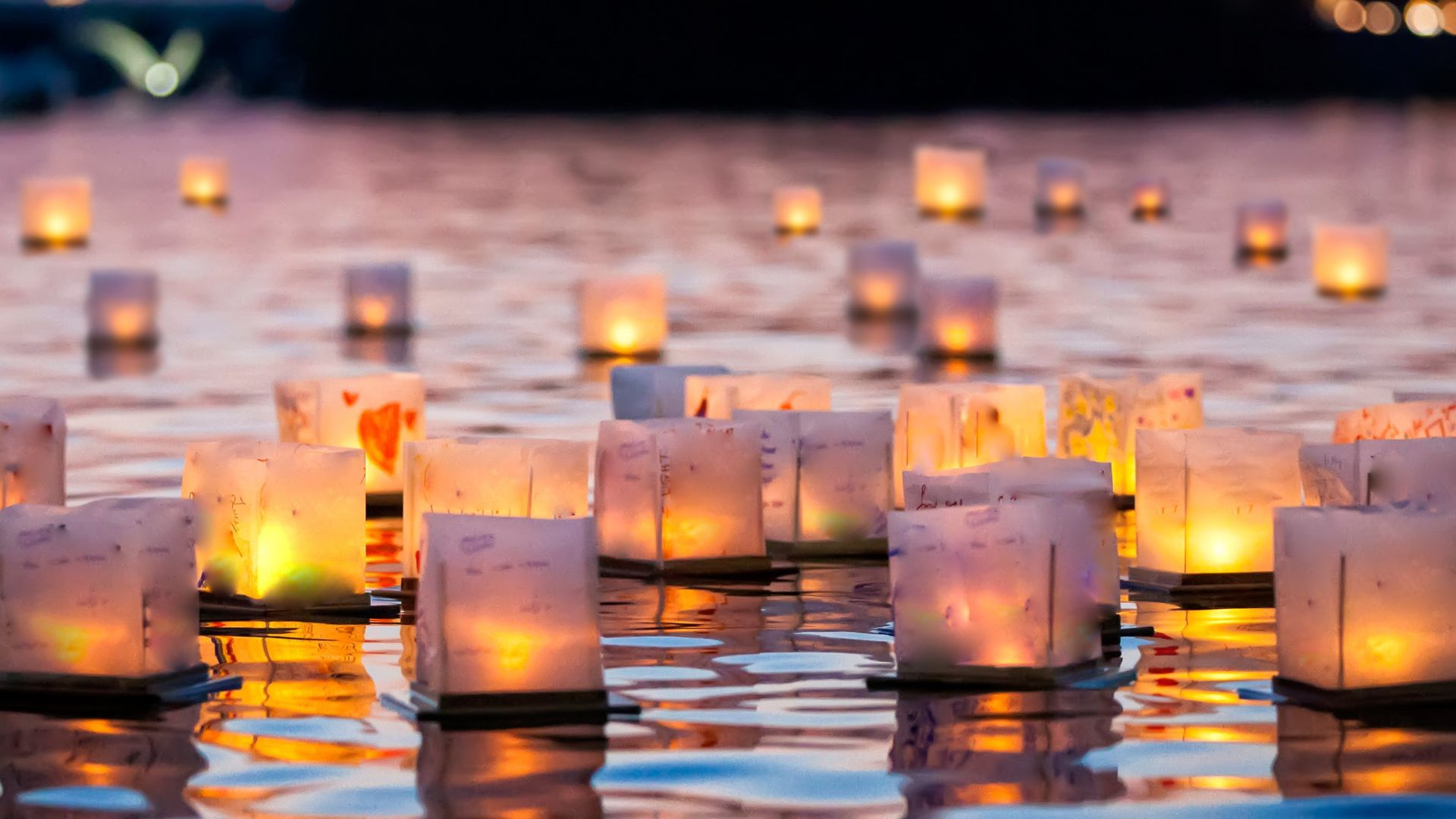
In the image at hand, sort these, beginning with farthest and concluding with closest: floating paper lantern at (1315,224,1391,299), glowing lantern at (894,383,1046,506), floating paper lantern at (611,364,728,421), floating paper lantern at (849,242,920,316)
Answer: floating paper lantern at (1315,224,1391,299) → floating paper lantern at (849,242,920,316) → floating paper lantern at (611,364,728,421) → glowing lantern at (894,383,1046,506)

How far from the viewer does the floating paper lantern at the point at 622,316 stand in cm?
1436

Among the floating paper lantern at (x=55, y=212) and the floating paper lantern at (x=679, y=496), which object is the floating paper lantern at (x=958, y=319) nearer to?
the floating paper lantern at (x=679, y=496)

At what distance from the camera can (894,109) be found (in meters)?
54.4

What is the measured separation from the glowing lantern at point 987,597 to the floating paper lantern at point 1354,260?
38.4 ft

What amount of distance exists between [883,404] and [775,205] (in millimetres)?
11046

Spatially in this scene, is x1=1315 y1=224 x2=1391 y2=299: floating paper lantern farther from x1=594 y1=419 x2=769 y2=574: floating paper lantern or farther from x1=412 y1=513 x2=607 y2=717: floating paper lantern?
x1=412 y1=513 x2=607 y2=717: floating paper lantern

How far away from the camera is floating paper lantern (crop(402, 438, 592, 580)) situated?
24.8 ft

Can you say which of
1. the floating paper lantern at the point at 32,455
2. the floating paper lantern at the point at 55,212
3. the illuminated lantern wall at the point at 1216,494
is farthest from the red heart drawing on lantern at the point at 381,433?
the floating paper lantern at the point at 55,212

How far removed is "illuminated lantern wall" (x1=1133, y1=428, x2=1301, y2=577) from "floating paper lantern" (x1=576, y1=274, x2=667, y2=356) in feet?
22.2

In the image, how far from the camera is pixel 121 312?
15086 mm

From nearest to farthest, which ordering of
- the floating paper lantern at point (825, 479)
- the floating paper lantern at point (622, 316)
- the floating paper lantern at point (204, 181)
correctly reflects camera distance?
the floating paper lantern at point (825, 479), the floating paper lantern at point (622, 316), the floating paper lantern at point (204, 181)

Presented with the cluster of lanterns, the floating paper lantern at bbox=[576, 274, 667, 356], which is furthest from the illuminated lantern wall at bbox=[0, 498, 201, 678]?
the floating paper lantern at bbox=[576, 274, 667, 356]

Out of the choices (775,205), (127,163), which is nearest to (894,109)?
(127,163)

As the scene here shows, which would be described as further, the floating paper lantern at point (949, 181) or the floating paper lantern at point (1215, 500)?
the floating paper lantern at point (949, 181)
